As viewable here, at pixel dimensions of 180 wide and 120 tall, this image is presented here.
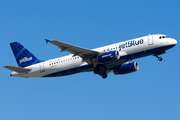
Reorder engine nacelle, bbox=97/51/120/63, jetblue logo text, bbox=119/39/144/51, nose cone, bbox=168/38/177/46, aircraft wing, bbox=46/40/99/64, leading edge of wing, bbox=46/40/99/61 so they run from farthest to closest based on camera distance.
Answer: jetblue logo text, bbox=119/39/144/51, nose cone, bbox=168/38/177/46, engine nacelle, bbox=97/51/120/63, aircraft wing, bbox=46/40/99/64, leading edge of wing, bbox=46/40/99/61

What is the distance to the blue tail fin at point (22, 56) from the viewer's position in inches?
1861

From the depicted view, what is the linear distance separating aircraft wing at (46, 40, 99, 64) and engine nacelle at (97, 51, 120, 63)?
1.01 metres

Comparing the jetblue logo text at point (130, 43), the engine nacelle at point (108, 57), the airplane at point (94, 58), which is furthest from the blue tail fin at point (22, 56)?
the jetblue logo text at point (130, 43)

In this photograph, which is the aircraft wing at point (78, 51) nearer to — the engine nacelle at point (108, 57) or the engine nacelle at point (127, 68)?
the engine nacelle at point (108, 57)

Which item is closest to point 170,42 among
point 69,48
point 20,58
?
point 69,48

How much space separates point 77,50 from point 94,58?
9.95 ft

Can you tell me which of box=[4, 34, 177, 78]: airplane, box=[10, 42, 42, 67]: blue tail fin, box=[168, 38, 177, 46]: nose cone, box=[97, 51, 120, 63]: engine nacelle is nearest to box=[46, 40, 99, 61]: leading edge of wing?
box=[4, 34, 177, 78]: airplane

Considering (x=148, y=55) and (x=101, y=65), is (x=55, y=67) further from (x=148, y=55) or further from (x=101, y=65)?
(x=148, y=55)

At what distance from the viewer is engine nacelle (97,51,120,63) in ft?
131

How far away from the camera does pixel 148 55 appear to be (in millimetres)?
41219

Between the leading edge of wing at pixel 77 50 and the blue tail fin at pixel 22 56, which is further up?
the blue tail fin at pixel 22 56

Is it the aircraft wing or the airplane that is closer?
the aircraft wing

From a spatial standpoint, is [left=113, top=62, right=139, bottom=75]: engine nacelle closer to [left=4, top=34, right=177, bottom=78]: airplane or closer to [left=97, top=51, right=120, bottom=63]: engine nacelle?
[left=4, top=34, right=177, bottom=78]: airplane

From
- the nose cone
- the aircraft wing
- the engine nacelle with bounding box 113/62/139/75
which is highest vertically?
the nose cone
